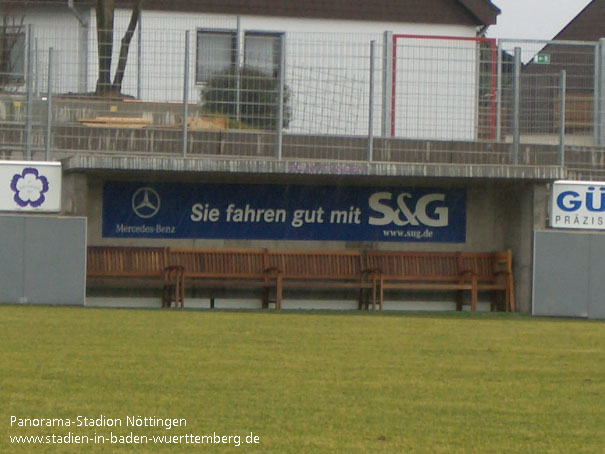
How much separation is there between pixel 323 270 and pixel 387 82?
3.20 metres

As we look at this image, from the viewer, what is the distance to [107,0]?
26734mm

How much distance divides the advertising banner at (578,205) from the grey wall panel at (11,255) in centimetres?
750

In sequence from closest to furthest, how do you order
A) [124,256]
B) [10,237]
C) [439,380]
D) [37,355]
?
[439,380], [37,355], [10,237], [124,256]

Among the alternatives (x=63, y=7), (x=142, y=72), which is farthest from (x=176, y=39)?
(x=63, y=7)

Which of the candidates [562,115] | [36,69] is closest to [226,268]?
[36,69]

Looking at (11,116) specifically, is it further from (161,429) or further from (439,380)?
(161,429)

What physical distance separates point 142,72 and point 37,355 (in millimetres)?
8050

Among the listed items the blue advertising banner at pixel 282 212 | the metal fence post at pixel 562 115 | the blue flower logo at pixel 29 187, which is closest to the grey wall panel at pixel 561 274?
the metal fence post at pixel 562 115

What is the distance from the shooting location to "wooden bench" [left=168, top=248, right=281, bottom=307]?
59.1 feet

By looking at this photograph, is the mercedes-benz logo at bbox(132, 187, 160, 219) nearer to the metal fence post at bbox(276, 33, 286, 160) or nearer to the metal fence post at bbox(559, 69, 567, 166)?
the metal fence post at bbox(276, 33, 286, 160)

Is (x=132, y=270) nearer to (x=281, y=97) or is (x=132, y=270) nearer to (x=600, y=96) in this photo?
(x=281, y=97)

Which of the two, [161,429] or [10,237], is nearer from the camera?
[161,429]

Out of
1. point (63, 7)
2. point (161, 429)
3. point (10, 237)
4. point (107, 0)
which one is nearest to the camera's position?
point (161, 429)

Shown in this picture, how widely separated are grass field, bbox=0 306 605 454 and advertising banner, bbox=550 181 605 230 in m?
4.43
